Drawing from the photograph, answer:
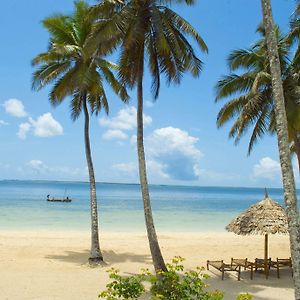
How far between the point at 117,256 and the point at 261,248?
767 centimetres

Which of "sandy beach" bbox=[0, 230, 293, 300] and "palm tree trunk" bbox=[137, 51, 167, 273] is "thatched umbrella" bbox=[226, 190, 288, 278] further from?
"palm tree trunk" bbox=[137, 51, 167, 273]

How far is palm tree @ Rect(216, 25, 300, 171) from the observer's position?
13.8m

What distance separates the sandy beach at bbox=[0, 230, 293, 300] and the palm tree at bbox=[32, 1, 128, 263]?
1629 millimetres

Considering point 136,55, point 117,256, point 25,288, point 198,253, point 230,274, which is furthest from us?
point 198,253

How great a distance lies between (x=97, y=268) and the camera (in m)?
14.3

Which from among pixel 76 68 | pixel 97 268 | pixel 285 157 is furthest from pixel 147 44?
pixel 97 268

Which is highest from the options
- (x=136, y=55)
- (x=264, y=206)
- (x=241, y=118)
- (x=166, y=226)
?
(x=136, y=55)

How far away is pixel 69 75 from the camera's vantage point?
1542 centimetres

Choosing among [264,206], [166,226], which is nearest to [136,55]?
[264,206]

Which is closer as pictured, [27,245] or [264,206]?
[264,206]

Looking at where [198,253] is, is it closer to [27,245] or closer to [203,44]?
[27,245]

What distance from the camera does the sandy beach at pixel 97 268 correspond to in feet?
36.9

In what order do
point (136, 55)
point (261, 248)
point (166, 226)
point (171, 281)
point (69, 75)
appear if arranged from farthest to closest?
point (166, 226) < point (261, 248) < point (69, 75) < point (136, 55) < point (171, 281)

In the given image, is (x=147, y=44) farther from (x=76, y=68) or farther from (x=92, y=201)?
(x=92, y=201)
